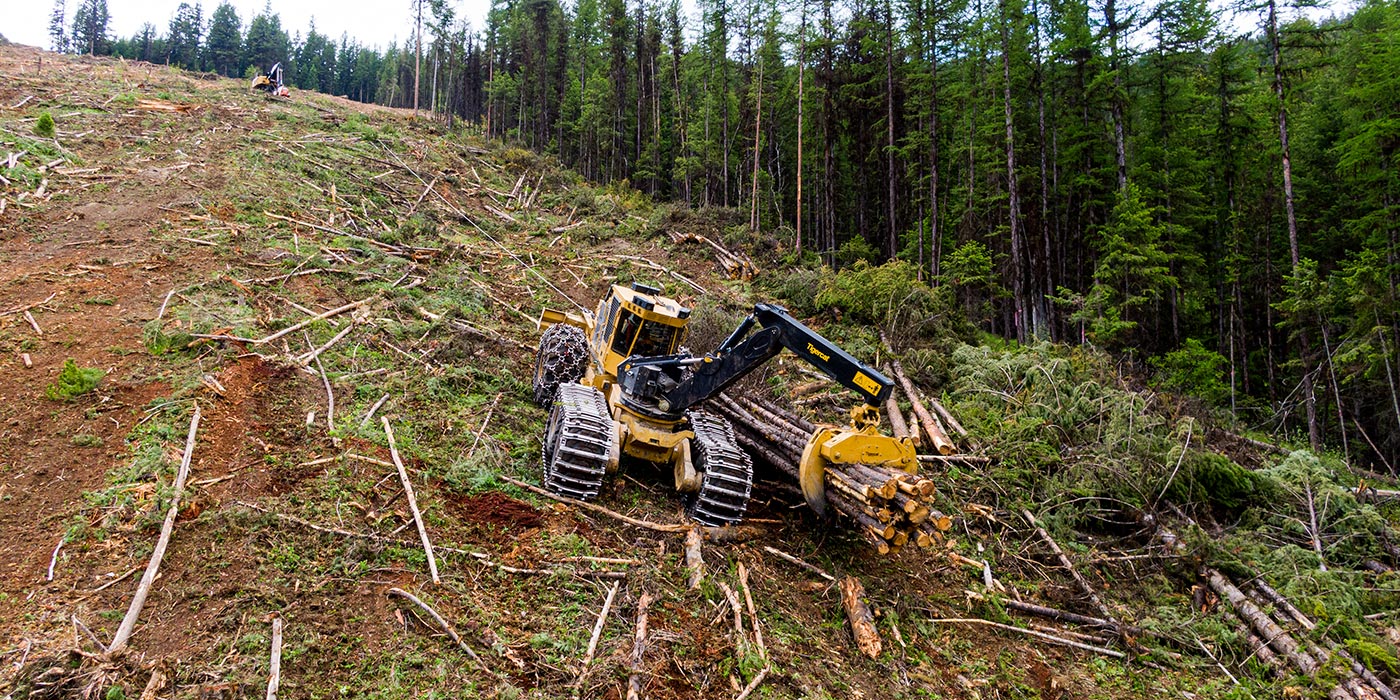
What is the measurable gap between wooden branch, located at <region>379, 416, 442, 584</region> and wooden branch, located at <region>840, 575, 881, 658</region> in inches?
151

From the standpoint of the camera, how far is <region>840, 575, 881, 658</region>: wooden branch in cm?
598

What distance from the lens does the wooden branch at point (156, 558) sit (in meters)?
4.21

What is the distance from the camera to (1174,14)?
2156 cm

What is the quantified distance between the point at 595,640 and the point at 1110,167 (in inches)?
1036

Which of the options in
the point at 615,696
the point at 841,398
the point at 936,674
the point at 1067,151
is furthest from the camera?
the point at 1067,151

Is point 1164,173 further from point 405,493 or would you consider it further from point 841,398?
point 405,493

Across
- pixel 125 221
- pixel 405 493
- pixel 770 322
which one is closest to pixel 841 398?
pixel 770 322

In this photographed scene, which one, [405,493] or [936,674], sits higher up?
[405,493]

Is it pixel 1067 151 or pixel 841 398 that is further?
pixel 1067 151

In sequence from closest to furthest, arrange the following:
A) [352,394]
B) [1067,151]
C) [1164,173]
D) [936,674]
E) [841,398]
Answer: [936,674], [352,394], [841,398], [1164,173], [1067,151]

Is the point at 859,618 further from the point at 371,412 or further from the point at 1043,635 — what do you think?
the point at 371,412

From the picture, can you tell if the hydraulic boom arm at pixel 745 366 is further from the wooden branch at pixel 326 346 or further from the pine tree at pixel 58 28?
the pine tree at pixel 58 28

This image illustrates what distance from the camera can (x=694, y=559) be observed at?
638cm

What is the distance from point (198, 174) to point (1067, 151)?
1085 inches
